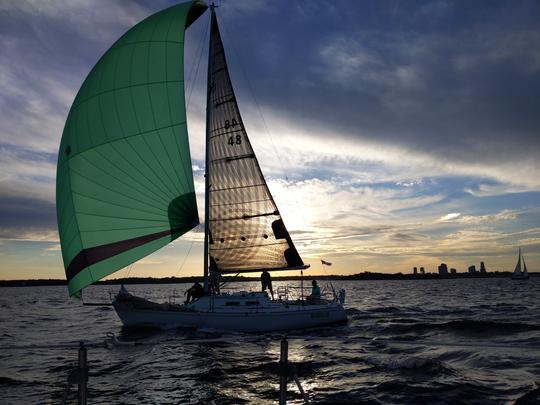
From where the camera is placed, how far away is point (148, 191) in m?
15.2

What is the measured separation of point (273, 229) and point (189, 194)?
6293 mm

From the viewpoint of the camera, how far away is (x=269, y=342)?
60.6 feet

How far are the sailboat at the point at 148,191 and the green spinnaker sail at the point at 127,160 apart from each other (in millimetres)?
34

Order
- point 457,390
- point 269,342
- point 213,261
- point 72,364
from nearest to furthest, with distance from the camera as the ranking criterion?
1. point 457,390
2. point 72,364
3. point 269,342
4. point 213,261

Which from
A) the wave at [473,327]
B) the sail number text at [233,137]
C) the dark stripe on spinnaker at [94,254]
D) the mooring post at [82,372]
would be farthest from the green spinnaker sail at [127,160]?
the wave at [473,327]

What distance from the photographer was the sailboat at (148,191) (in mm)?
14211

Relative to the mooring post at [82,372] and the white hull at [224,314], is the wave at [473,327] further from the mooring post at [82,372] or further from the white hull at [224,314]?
the mooring post at [82,372]

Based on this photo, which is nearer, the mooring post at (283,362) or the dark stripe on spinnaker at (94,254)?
the mooring post at (283,362)

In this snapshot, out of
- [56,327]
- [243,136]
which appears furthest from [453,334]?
[56,327]

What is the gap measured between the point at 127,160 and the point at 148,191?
1216 mm

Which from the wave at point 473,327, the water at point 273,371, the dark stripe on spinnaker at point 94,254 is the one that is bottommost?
the wave at point 473,327

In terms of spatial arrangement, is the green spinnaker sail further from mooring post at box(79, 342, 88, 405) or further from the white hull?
mooring post at box(79, 342, 88, 405)

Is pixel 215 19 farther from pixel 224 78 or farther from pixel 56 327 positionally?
pixel 56 327

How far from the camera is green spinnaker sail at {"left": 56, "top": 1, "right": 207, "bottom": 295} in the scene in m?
14.0
